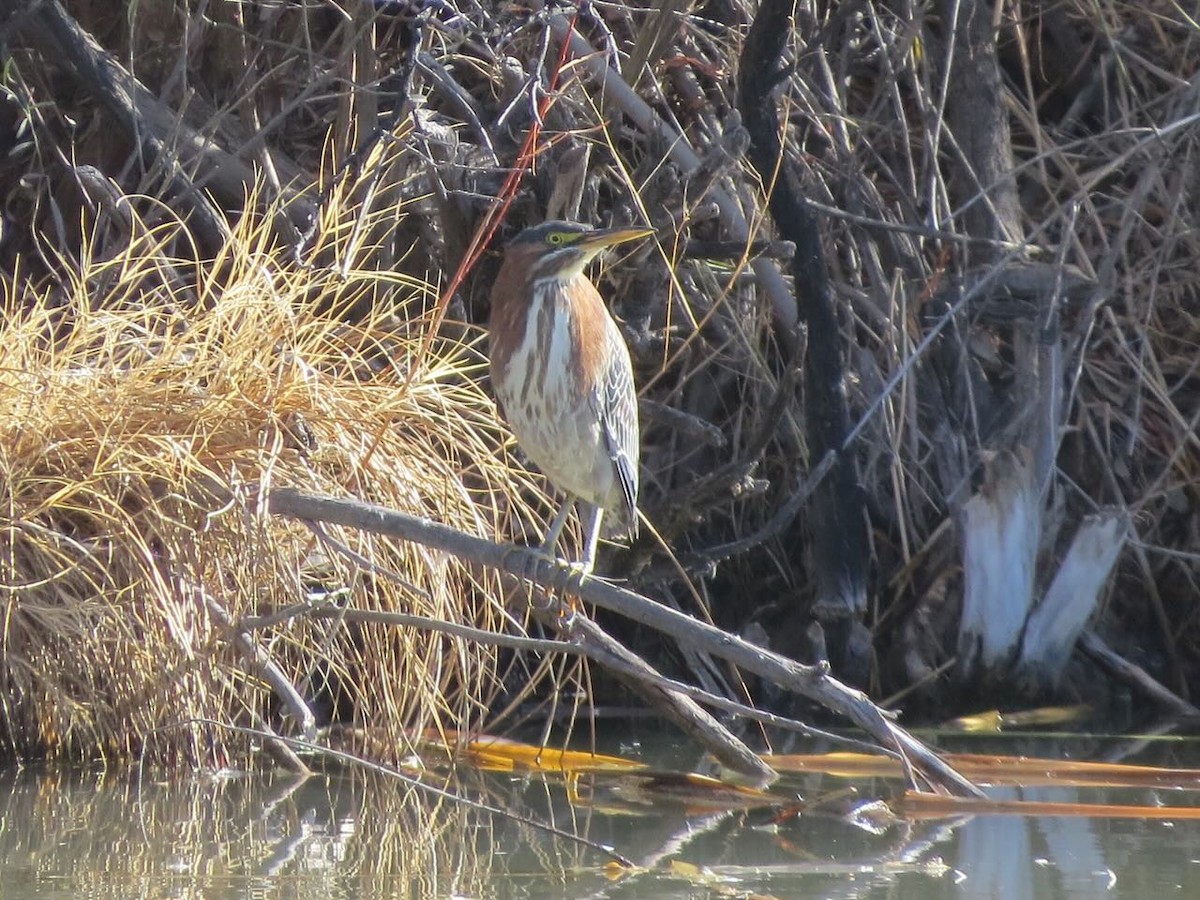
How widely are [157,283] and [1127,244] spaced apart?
3.53 meters

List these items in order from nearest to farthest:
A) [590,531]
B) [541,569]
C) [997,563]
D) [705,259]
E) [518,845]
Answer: [518,845] → [541,569] → [590,531] → [997,563] → [705,259]

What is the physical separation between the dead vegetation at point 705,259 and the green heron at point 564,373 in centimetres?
27

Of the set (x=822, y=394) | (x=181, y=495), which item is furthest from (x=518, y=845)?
(x=822, y=394)

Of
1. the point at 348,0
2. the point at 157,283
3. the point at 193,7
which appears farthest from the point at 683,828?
the point at 193,7

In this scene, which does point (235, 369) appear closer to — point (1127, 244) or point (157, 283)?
point (157, 283)

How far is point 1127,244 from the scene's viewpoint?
6148 mm

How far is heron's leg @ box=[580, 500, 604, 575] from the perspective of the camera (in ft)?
13.9

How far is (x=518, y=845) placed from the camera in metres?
3.75

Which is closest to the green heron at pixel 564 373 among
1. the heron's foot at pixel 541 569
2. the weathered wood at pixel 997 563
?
the heron's foot at pixel 541 569

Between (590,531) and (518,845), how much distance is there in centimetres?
103

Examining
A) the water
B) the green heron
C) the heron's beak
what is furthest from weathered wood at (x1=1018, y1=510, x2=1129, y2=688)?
the heron's beak

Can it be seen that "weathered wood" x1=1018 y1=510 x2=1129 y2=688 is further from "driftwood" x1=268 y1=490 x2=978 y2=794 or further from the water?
"driftwood" x1=268 y1=490 x2=978 y2=794

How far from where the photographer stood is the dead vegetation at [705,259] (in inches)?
188

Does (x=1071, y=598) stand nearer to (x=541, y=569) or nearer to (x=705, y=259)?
(x=705, y=259)
